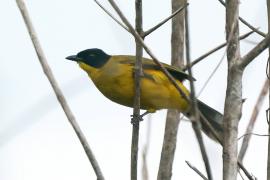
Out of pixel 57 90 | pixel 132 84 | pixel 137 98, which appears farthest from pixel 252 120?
pixel 132 84

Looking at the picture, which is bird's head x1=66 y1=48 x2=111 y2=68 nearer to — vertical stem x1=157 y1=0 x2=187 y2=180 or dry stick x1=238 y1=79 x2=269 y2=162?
vertical stem x1=157 y1=0 x2=187 y2=180

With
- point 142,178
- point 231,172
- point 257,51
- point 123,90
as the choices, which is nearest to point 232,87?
point 257,51

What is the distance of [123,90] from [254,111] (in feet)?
7.72

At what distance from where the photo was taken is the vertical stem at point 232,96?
2.56 meters

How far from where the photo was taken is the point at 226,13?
2.84 meters

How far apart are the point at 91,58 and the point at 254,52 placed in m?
3.58

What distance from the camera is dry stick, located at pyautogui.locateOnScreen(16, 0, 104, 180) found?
2607 mm

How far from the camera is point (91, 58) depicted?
6.03 m

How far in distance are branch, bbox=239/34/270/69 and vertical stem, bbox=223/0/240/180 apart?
4 centimetres

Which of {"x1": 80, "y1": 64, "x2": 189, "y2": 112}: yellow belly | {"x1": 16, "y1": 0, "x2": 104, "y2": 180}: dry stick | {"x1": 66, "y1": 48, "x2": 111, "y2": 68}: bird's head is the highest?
{"x1": 66, "y1": 48, "x2": 111, "y2": 68}: bird's head

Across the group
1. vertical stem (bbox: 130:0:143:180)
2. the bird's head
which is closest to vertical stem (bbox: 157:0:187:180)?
vertical stem (bbox: 130:0:143:180)

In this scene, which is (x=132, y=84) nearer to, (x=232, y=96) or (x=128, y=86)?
(x=128, y=86)

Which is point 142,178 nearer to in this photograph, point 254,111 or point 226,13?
point 254,111

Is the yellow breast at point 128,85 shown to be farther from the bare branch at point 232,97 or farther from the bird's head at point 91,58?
the bare branch at point 232,97
